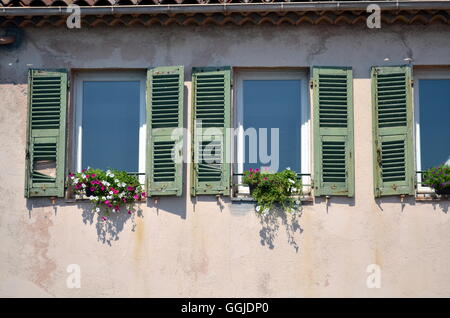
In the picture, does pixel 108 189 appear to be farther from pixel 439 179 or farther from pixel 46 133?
pixel 439 179

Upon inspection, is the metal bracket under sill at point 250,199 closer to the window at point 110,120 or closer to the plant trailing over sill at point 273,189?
the plant trailing over sill at point 273,189

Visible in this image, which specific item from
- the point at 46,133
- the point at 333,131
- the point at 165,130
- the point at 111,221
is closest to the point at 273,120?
the point at 333,131

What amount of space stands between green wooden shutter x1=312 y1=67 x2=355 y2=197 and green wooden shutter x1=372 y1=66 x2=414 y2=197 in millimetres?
291

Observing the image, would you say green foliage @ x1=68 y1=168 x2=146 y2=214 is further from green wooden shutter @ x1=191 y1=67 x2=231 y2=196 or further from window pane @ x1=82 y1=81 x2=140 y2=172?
green wooden shutter @ x1=191 y1=67 x2=231 y2=196

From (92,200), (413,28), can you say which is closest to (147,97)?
(92,200)

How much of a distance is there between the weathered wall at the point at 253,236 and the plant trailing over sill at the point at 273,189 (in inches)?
6.3

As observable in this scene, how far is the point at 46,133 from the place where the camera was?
10570 mm

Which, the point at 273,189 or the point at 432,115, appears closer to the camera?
the point at 273,189

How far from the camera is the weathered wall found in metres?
10.2

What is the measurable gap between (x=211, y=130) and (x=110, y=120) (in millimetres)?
1275

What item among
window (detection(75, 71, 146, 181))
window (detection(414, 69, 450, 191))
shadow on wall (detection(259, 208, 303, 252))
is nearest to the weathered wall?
shadow on wall (detection(259, 208, 303, 252))
